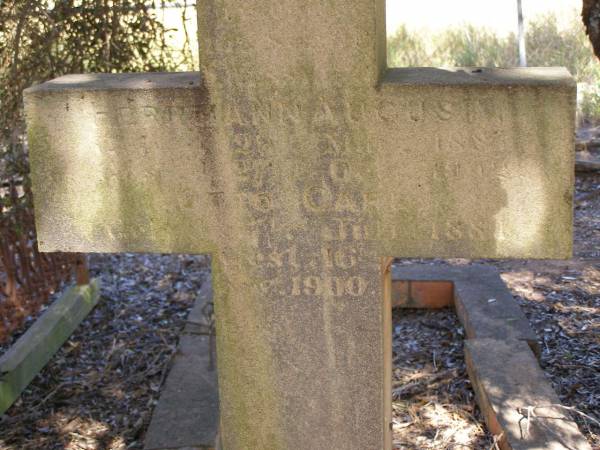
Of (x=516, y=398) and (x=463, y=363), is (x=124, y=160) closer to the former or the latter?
(x=516, y=398)

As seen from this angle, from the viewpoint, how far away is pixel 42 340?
15.9 feet

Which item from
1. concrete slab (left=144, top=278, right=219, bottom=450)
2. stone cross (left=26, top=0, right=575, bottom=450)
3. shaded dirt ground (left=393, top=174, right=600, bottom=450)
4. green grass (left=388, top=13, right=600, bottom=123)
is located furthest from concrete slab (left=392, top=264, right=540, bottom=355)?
green grass (left=388, top=13, right=600, bottom=123)

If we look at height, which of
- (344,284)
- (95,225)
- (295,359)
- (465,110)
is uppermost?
(465,110)

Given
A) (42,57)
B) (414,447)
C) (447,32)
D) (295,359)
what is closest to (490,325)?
(414,447)

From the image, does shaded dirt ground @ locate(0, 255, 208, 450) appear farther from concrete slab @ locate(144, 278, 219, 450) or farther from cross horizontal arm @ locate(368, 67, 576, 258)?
cross horizontal arm @ locate(368, 67, 576, 258)

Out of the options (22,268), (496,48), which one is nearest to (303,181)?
(22,268)

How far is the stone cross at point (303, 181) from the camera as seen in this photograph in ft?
7.72

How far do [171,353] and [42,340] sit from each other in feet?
2.41

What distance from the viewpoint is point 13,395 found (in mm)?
4453

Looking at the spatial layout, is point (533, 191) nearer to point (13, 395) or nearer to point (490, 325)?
point (490, 325)

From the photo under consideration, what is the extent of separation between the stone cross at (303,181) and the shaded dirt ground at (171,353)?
1313 mm

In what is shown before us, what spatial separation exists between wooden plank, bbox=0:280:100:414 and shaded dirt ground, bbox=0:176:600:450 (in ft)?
0.20

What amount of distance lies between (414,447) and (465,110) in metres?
1.85

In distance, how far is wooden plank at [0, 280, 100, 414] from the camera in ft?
14.6
